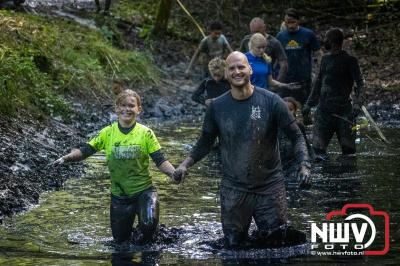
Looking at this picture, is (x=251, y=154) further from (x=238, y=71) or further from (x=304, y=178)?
(x=238, y=71)

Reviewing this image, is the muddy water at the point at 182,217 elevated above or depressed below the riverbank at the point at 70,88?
below

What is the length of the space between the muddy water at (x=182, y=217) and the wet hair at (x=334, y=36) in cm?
188

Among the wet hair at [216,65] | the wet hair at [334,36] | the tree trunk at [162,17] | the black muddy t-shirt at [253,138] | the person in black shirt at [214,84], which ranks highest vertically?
the tree trunk at [162,17]

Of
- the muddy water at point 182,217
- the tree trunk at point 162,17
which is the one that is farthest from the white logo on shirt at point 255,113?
the tree trunk at point 162,17

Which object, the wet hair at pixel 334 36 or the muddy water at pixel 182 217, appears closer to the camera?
the muddy water at pixel 182 217

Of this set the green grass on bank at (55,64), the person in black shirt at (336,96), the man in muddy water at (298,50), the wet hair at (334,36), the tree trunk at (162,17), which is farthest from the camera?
the tree trunk at (162,17)

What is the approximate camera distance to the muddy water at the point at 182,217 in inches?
347

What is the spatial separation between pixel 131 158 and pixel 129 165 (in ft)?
0.25

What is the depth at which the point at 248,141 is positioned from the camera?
352 inches

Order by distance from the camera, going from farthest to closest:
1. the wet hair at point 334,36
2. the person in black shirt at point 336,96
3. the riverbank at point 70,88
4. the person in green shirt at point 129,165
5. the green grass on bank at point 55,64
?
the green grass on bank at point 55,64, the person in black shirt at point 336,96, the wet hair at point 334,36, the riverbank at point 70,88, the person in green shirt at point 129,165

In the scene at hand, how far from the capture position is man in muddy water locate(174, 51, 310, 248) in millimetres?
8898

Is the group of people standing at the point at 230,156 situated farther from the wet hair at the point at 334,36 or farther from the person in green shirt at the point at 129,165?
the wet hair at the point at 334,36

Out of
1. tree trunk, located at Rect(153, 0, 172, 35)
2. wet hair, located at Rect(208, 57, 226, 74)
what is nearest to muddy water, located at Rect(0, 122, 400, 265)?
wet hair, located at Rect(208, 57, 226, 74)

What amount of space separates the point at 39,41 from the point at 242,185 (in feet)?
39.5
